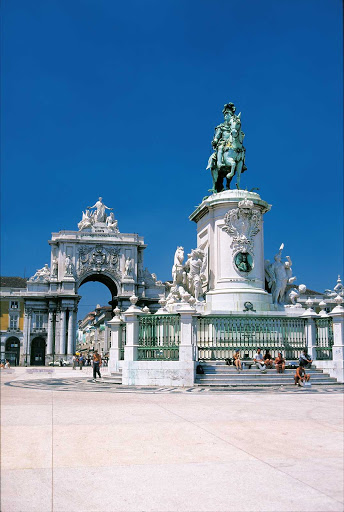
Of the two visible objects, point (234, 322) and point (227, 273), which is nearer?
point (234, 322)

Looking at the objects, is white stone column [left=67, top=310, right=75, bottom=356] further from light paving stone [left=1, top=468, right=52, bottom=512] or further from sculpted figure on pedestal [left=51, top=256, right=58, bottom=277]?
light paving stone [left=1, top=468, right=52, bottom=512]

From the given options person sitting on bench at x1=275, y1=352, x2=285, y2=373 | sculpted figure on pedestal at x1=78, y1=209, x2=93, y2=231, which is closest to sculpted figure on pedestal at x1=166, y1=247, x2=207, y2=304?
person sitting on bench at x1=275, y1=352, x2=285, y2=373

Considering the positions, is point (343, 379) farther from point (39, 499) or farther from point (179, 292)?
point (39, 499)

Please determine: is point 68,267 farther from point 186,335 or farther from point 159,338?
point 186,335

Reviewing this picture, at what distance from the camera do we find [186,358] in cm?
1689

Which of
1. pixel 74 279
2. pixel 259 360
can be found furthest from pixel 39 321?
pixel 259 360

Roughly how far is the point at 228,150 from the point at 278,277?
A: 18.9 feet

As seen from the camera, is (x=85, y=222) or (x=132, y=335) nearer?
(x=132, y=335)

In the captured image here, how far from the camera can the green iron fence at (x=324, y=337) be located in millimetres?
19625

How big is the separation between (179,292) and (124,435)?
14.1 m

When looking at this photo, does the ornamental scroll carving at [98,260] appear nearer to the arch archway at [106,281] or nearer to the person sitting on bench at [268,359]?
the arch archway at [106,281]

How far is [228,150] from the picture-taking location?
22297mm

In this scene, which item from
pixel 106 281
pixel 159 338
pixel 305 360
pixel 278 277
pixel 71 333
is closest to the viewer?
pixel 305 360

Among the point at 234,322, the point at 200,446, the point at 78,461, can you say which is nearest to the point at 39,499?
the point at 78,461
